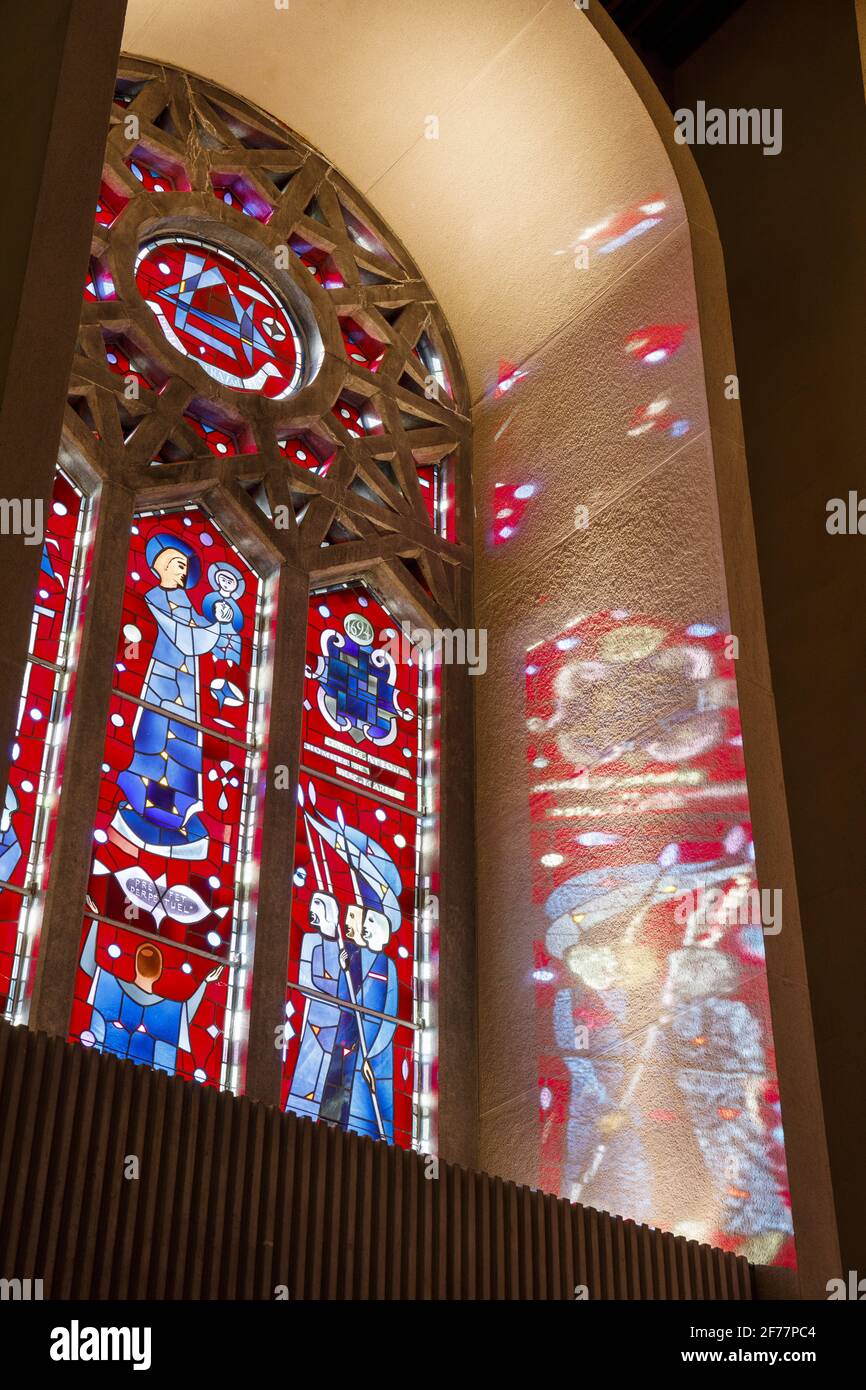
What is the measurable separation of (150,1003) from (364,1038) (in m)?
0.90

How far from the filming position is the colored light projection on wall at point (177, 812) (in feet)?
18.6

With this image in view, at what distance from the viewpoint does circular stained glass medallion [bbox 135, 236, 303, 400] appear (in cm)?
715

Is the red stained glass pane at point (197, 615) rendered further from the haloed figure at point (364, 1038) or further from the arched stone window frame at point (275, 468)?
the haloed figure at point (364, 1038)

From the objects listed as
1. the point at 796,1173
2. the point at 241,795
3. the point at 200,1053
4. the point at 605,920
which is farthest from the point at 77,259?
the point at 796,1173

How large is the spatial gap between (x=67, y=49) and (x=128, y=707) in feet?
7.13

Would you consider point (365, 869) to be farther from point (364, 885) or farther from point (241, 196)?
point (241, 196)

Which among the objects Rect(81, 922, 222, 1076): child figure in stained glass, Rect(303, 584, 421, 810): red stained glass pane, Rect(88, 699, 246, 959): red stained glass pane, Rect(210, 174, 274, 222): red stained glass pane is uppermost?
Rect(210, 174, 274, 222): red stained glass pane

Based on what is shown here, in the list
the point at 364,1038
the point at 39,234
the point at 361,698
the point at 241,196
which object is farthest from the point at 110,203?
the point at 364,1038

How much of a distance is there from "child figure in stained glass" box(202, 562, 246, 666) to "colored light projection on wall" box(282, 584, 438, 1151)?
35 centimetres

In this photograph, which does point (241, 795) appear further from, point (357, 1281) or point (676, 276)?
point (676, 276)

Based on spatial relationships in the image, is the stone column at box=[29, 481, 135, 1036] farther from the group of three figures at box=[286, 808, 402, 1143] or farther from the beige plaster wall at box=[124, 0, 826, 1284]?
the beige plaster wall at box=[124, 0, 826, 1284]

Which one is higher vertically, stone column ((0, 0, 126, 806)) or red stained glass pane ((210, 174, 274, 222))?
red stained glass pane ((210, 174, 274, 222))

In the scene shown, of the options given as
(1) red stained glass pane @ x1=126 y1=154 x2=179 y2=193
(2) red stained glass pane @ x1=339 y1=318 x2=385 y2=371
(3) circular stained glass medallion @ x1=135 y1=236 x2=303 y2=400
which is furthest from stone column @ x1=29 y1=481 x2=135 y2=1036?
(2) red stained glass pane @ x1=339 y1=318 x2=385 y2=371

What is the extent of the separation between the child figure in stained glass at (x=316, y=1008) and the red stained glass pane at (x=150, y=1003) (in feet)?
1.06
